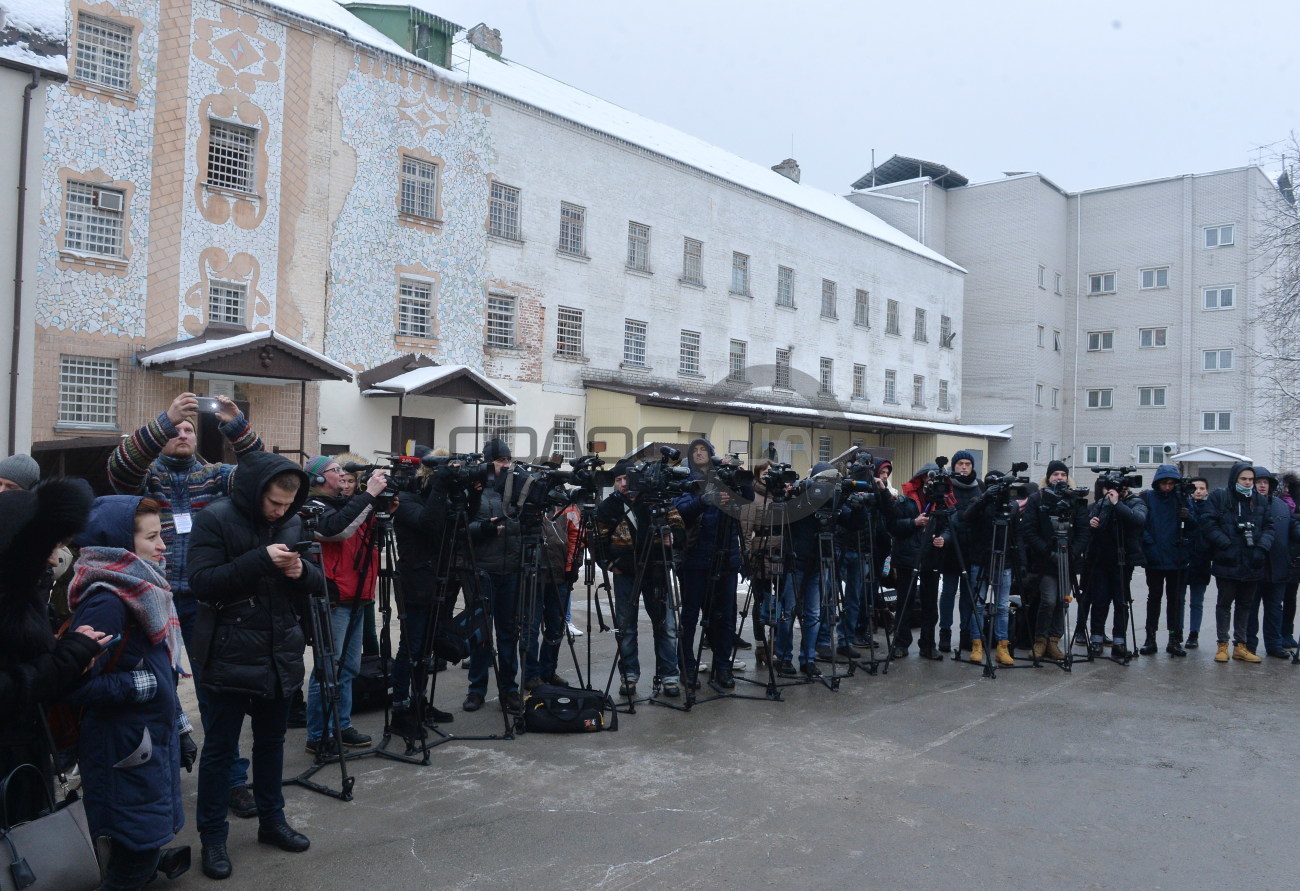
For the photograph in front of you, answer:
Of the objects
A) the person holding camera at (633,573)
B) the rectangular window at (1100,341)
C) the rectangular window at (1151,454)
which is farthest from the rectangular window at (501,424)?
the rectangular window at (1100,341)

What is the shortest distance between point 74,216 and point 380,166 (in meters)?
5.66

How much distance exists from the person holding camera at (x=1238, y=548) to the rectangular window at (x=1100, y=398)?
113 ft

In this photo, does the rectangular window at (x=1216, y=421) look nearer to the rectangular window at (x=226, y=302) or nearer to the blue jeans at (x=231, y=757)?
the rectangular window at (x=226, y=302)

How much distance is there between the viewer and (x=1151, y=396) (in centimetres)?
3950

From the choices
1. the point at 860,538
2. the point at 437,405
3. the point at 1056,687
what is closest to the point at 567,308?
the point at 437,405

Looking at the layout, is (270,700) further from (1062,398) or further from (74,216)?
(1062,398)

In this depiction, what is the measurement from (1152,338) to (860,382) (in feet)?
54.2

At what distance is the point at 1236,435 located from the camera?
3728 cm

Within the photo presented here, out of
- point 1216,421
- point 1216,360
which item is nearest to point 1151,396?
point 1216,421

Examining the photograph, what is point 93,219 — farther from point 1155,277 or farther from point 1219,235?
point 1219,235

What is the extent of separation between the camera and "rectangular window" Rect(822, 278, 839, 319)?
30359mm

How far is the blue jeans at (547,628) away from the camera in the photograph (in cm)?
704

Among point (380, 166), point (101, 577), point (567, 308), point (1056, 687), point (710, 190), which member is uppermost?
point (710, 190)

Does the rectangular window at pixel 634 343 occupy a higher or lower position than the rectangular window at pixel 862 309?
lower
